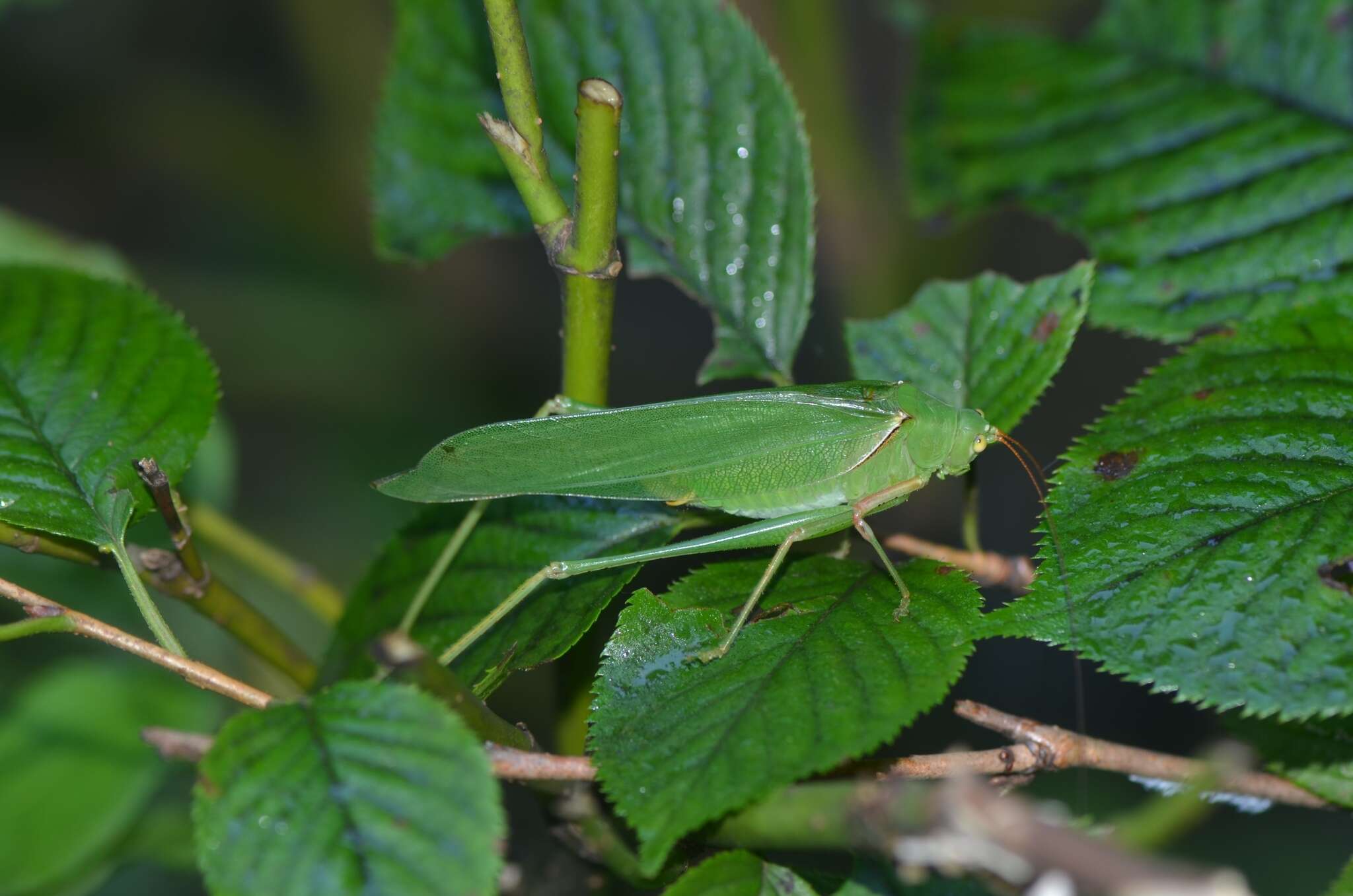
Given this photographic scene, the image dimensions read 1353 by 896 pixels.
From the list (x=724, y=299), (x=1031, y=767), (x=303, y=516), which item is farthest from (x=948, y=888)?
(x=303, y=516)

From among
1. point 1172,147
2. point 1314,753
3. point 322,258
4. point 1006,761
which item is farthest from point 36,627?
point 322,258

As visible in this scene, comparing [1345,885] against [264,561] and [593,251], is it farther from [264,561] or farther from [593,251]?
[264,561]

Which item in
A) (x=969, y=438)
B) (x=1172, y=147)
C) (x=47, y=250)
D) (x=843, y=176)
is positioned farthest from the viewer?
(x=843, y=176)

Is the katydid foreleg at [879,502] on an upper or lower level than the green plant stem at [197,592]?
upper

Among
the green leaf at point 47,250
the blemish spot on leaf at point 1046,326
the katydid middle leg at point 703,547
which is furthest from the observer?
the green leaf at point 47,250

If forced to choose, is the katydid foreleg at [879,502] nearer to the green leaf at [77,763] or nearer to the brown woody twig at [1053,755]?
the brown woody twig at [1053,755]

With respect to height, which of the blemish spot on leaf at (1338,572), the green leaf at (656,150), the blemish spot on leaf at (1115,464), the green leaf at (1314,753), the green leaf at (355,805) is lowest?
the green leaf at (1314,753)

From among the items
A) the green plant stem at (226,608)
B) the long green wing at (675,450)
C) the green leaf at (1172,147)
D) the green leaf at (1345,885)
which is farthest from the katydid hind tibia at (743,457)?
the green leaf at (1345,885)

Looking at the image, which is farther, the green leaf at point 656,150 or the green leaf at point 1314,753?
the green leaf at point 656,150
